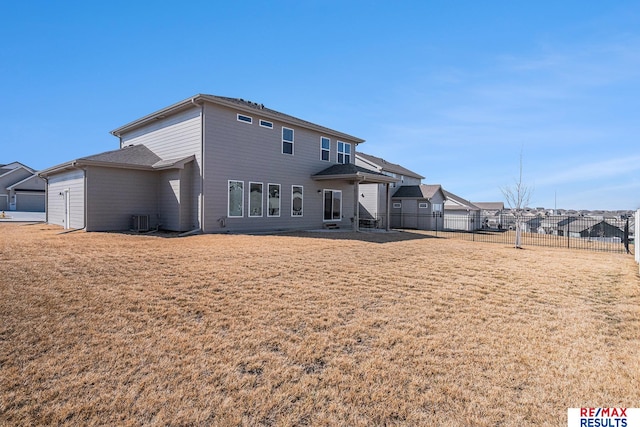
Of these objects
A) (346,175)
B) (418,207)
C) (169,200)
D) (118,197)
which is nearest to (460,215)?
(418,207)

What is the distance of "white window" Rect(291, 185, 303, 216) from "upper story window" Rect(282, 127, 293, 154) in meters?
1.90

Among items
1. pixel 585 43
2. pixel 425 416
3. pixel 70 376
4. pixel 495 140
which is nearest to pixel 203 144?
pixel 70 376

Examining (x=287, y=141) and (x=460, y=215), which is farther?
(x=460, y=215)

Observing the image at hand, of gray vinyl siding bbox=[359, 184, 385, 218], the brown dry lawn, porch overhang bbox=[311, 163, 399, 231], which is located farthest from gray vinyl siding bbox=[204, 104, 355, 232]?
the brown dry lawn

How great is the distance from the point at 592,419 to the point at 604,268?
8.67m

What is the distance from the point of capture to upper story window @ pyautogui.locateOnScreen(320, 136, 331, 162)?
18.9 m

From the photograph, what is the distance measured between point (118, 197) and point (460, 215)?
29032mm

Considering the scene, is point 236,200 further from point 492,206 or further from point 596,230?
point 492,206

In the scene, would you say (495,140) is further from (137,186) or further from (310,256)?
(137,186)

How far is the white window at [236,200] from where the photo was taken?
14.7m

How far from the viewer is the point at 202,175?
13656 mm

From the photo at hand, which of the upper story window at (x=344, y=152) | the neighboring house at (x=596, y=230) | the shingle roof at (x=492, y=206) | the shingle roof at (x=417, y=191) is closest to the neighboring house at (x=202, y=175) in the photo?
the upper story window at (x=344, y=152)

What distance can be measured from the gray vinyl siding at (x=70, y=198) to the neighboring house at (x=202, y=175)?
0.16ft

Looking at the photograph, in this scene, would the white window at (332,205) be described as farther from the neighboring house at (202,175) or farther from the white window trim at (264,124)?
the white window trim at (264,124)
